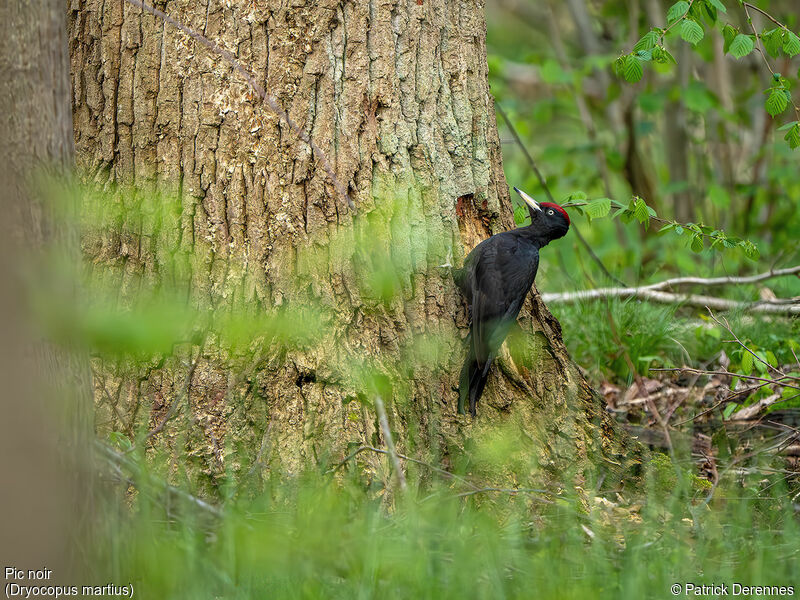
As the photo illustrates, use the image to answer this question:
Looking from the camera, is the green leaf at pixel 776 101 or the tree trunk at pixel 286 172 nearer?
the tree trunk at pixel 286 172

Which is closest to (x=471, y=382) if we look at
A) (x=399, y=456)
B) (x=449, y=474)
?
(x=399, y=456)

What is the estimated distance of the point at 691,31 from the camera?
12.3 ft

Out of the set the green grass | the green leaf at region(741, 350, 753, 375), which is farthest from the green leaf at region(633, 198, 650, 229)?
the green grass

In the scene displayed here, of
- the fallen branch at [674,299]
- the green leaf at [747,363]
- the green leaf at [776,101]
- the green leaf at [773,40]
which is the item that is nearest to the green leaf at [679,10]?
the green leaf at [773,40]

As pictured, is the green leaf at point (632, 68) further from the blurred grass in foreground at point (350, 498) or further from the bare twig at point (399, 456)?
the bare twig at point (399, 456)

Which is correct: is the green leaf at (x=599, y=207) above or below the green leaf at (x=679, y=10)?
below

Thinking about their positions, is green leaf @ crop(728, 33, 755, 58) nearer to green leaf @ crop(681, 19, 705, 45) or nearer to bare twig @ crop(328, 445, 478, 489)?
green leaf @ crop(681, 19, 705, 45)

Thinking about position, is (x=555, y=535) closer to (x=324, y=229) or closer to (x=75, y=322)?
(x=324, y=229)

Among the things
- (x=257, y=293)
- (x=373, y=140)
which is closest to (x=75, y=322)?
(x=257, y=293)

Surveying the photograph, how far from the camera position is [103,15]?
3.43m

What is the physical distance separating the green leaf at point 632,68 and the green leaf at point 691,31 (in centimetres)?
23

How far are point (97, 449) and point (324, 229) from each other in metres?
1.40

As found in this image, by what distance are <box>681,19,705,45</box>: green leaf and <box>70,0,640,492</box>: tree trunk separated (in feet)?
3.32

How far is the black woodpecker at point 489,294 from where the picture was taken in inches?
140
